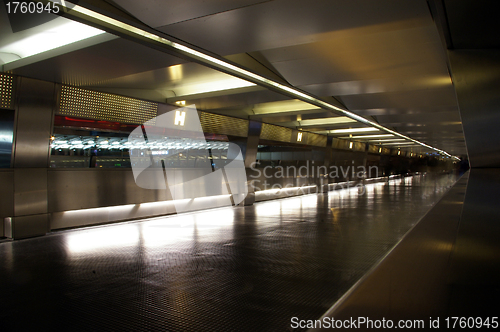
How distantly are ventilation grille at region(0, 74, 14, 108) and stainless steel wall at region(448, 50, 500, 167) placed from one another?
8.50 meters

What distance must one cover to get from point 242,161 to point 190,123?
12.7ft

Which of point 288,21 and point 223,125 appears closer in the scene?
point 288,21

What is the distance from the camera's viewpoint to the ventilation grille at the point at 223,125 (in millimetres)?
12117

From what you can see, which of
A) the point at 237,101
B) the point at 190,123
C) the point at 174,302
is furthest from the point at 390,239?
the point at 190,123

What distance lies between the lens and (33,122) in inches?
288

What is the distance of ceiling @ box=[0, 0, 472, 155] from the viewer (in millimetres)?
4363

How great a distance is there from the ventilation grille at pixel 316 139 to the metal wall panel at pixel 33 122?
14.6 meters

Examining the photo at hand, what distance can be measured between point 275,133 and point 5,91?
38.2 ft

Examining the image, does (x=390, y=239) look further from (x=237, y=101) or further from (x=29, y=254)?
(x=29, y=254)

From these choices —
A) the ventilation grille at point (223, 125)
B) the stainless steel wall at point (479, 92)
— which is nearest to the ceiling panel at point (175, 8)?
the stainless steel wall at point (479, 92)

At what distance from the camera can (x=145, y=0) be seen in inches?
162

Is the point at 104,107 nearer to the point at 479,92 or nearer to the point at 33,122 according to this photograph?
the point at 33,122

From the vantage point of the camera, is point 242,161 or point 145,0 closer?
point 145,0

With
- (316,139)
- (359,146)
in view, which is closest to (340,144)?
(316,139)
